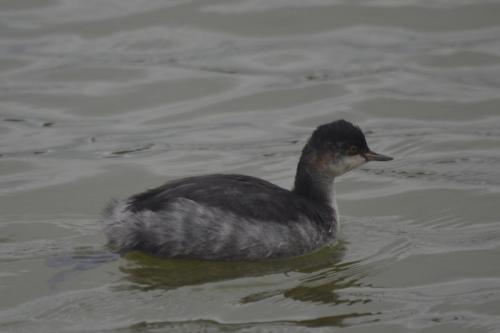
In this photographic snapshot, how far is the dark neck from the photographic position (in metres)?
7.61

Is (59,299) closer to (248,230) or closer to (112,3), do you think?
(248,230)

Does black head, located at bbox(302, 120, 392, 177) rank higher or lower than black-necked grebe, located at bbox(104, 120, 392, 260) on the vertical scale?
higher

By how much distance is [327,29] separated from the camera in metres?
12.5

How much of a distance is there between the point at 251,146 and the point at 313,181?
2.09 metres

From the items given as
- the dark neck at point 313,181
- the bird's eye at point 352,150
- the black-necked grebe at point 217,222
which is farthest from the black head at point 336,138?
the black-necked grebe at point 217,222

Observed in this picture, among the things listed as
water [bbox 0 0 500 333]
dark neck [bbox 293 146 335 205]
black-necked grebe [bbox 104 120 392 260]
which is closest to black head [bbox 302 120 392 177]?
dark neck [bbox 293 146 335 205]

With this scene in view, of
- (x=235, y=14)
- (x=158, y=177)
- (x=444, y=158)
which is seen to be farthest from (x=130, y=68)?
(x=444, y=158)

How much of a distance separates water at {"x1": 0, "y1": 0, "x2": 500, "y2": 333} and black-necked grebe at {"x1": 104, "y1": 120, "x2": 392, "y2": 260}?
0.39ft

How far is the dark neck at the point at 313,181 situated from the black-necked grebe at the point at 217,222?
0.29 metres

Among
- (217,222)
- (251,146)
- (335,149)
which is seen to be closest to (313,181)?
(335,149)

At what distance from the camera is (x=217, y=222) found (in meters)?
6.82

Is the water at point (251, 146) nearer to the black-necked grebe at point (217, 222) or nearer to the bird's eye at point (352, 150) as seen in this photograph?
the black-necked grebe at point (217, 222)

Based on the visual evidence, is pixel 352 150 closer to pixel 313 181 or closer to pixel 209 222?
pixel 313 181

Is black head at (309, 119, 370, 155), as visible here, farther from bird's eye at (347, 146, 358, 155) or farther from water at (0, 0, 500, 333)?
water at (0, 0, 500, 333)
